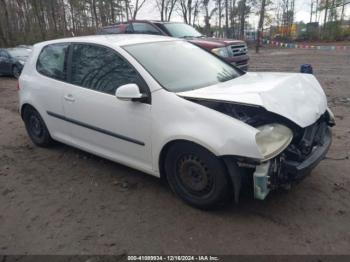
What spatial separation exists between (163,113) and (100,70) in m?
1.11

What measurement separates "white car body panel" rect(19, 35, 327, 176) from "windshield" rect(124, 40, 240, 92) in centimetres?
12

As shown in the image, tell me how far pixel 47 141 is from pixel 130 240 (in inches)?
107

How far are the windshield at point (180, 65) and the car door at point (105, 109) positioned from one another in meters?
0.21

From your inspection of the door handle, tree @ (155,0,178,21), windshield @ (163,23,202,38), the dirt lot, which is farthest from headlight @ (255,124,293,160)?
tree @ (155,0,178,21)

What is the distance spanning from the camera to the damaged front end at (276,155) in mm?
2771

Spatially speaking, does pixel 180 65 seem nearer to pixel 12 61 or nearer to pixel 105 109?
pixel 105 109

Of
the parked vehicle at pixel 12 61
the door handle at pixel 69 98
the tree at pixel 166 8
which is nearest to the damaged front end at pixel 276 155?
the door handle at pixel 69 98

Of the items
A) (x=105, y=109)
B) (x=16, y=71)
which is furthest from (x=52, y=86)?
(x=16, y=71)

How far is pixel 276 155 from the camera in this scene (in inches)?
109

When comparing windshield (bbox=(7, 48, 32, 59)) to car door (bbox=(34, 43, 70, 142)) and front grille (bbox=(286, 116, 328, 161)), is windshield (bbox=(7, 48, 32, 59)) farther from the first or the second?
front grille (bbox=(286, 116, 328, 161))

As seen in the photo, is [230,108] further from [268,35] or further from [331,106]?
[268,35]

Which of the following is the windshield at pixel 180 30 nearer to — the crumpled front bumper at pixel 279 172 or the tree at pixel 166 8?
the crumpled front bumper at pixel 279 172

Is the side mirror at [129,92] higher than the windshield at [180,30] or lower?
lower

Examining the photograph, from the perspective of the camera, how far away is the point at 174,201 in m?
3.44
